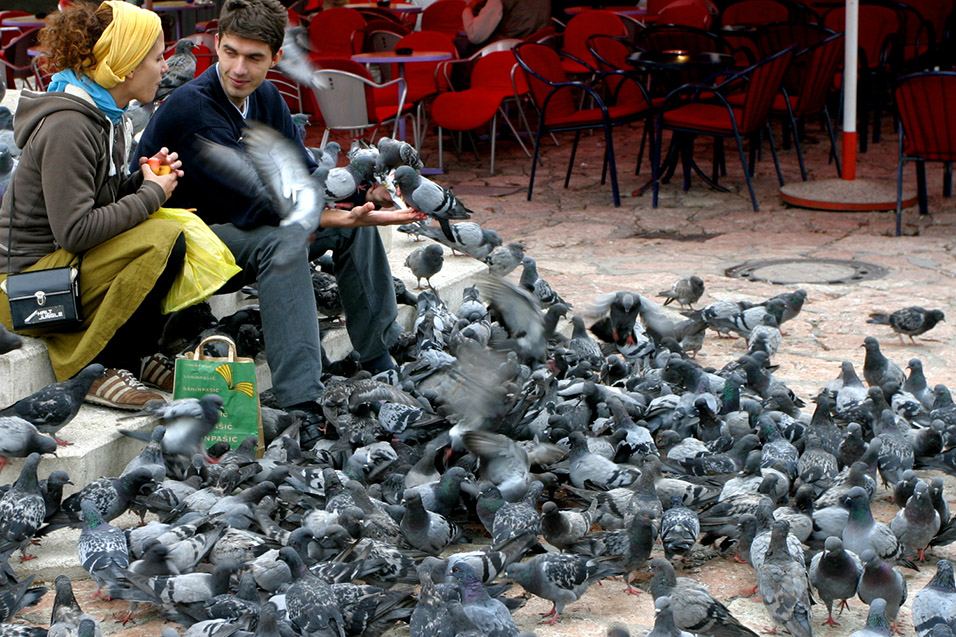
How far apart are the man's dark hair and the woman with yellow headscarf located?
0.37 meters

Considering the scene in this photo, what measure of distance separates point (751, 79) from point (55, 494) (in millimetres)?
6469

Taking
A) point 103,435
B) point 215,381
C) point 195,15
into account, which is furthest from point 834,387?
point 195,15

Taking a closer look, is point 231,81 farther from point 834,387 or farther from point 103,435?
point 834,387

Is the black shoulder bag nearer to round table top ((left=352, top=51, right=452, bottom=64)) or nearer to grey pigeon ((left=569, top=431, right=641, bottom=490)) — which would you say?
grey pigeon ((left=569, top=431, right=641, bottom=490))

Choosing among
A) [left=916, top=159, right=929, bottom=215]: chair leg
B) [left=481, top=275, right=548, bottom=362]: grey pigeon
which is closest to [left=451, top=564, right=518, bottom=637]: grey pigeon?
[left=481, top=275, right=548, bottom=362]: grey pigeon

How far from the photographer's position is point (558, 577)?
3455 millimetres

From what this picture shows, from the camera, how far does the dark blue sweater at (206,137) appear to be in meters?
4.54

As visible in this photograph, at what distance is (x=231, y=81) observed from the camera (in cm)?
456

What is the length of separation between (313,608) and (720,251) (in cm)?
545

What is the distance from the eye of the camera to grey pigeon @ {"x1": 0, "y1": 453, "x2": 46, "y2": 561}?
3.62 metres

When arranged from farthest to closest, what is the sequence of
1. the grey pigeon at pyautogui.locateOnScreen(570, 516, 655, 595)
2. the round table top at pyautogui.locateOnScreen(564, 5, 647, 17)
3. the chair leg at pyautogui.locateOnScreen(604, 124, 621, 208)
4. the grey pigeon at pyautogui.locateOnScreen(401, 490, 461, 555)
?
1. the round table top at pyautogui.locateOnScreen(564, 5, 647, 17)
2. the chair leg at pyautogui.locateOnScreen(604, 124, 621, 208)
3. the grey pigeon at pyautogui.locateOnScreen(401, 490, 461, 555)
4. the grey pigeon at pyautogui.locateOnScreen(570, 516, 655, 595)

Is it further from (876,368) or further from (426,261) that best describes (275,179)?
(876,368)

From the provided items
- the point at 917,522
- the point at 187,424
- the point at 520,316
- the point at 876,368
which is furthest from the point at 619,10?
the point at 917,522

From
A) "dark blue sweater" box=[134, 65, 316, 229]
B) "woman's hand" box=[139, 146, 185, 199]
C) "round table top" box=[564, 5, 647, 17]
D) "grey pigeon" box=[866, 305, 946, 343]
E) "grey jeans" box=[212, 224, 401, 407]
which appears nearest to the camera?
"woman's hand" box=[139, 146, 185, 199]
